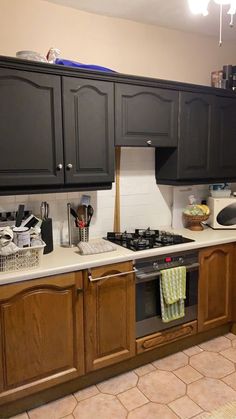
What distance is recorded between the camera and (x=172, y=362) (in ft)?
7.75

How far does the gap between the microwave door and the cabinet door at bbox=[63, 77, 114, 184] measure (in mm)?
1141

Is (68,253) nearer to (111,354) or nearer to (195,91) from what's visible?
(111,354)

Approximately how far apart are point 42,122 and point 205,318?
187 centimetres

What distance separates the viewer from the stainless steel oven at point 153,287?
2176 mm

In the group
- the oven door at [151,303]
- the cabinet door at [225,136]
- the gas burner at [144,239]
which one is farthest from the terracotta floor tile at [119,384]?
the cabinet door at [225,136]

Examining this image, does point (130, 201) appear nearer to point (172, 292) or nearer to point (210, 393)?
point (172, 292)

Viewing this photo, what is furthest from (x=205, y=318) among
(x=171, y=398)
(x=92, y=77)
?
(x=92, y=77)

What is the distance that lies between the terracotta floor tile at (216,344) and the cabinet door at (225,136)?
1344 millimetres

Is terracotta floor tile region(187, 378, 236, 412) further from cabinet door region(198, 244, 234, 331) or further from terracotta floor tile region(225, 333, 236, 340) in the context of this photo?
terracotta floor tile region(225, 333, 236, 340)

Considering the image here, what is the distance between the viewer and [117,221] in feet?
8.58

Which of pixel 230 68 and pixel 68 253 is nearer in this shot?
pixel 68 253

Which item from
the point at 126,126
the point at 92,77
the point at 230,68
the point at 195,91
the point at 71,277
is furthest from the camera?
the point at 230,68

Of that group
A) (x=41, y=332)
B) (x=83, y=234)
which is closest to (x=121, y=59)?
(x=83, y=234)

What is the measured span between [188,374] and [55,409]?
900 millimetres
